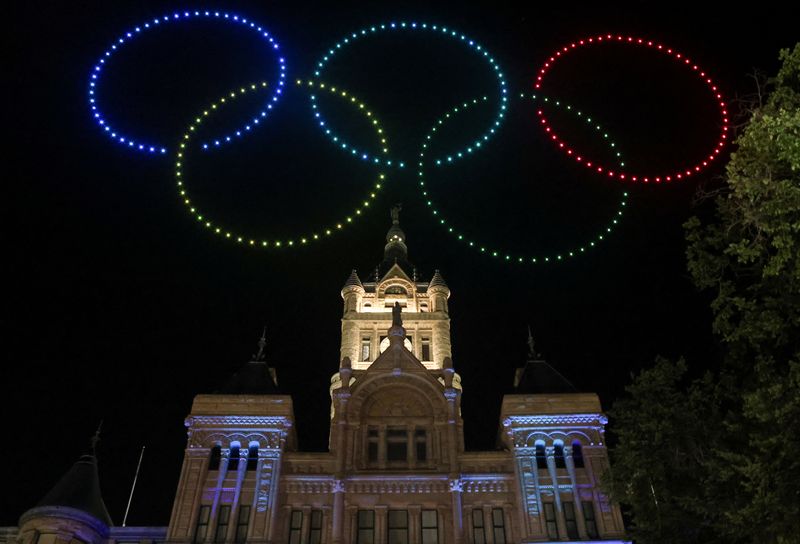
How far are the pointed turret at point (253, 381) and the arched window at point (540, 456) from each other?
16333mm

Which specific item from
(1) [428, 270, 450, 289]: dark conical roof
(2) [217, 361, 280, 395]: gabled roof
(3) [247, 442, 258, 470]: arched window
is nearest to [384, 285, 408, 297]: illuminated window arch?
(1) [428, 270, 450, 289]: dark conical roof

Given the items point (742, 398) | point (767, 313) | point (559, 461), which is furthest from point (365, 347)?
point (767, 313)

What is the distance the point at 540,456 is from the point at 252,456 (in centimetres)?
1674

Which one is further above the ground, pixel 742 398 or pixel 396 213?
pixel 396 213

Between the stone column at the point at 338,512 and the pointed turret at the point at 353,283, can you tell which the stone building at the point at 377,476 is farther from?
the pointed turret at the point at 353,283

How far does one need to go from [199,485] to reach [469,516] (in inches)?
591

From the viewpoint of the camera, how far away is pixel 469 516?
130 feet

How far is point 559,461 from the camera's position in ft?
138

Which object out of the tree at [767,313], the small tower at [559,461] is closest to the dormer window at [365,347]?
the small tower at [559,461]

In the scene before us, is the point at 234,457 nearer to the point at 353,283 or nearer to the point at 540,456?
the point at 540,456

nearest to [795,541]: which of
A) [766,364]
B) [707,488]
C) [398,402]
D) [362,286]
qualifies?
[707,488]

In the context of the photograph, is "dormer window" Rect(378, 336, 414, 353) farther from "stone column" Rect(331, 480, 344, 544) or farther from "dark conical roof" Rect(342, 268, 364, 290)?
"stone column" Rect(331, 480, 344, 544)

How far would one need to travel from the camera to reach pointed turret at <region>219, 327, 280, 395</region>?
45.4 m

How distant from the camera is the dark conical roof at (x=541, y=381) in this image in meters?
Result: 46.4
